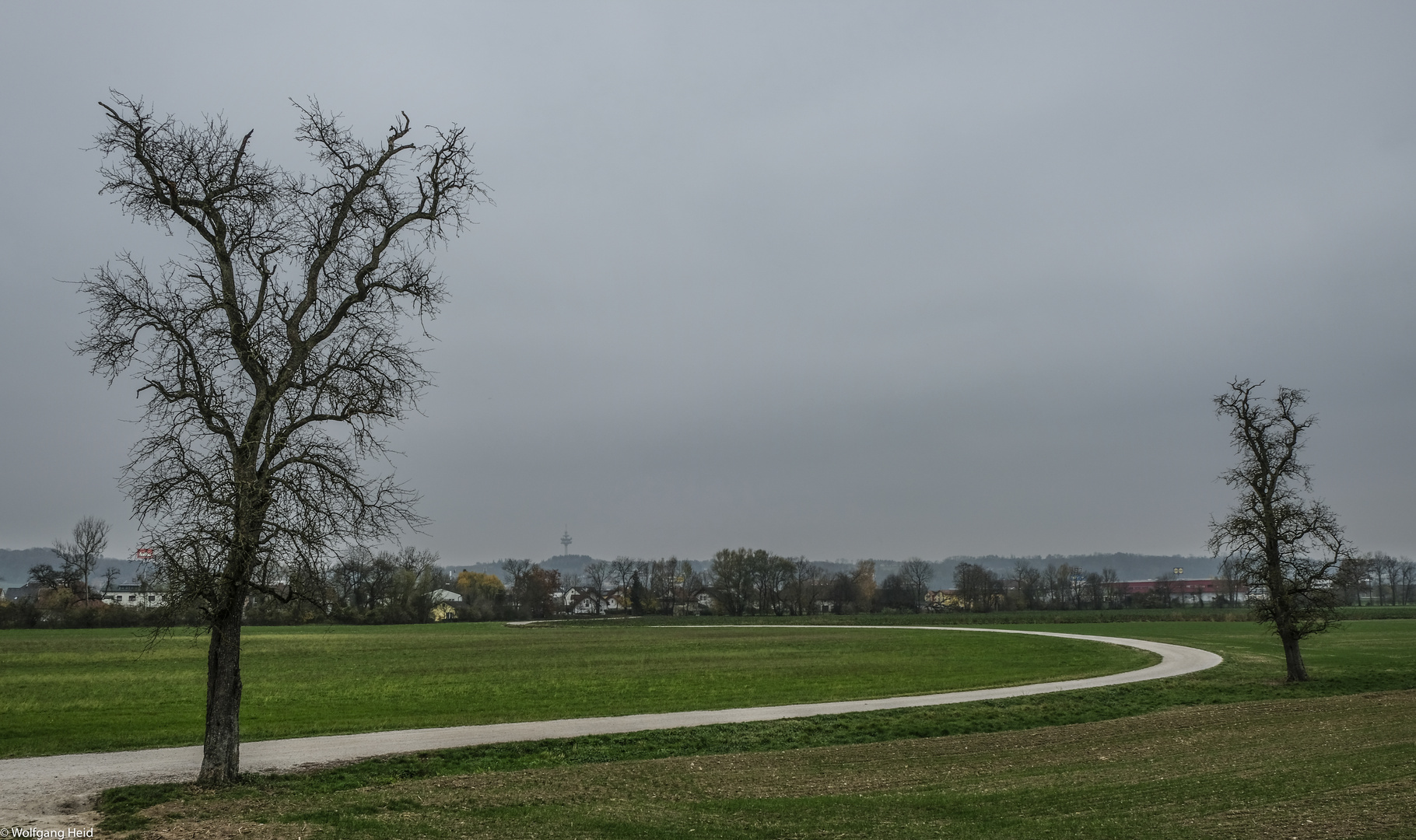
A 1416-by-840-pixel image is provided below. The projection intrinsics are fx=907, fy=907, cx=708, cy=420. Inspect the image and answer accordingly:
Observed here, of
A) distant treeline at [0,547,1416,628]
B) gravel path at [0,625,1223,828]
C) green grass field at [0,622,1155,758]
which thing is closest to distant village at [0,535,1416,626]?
distant treeline at [0,547,1416,628]

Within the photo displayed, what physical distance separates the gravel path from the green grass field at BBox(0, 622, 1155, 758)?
1408 mm

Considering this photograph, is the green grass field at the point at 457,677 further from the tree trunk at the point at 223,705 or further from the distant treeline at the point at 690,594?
the distant treeline at the point at 690,594

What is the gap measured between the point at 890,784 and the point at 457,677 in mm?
25745

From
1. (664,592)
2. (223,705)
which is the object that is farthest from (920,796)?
(664,592)

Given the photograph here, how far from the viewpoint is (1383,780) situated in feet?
48.5

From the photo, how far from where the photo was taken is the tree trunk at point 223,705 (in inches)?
618

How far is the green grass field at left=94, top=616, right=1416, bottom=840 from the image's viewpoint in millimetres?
13141

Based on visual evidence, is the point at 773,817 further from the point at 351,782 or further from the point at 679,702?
the point at 679,702

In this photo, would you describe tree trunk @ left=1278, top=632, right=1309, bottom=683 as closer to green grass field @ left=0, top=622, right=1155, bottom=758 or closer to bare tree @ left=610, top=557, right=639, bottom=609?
green grass field @ left=0, top=622, right=1155, bottom=758

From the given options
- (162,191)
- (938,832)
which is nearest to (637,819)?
(938,832)

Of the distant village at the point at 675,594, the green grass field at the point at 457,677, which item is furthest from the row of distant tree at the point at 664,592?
the green grass field at the point at 457,677

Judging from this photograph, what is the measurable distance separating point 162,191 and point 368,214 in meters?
3.73

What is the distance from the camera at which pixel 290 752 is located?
778 inches

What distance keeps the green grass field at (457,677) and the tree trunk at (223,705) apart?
7012 mm
